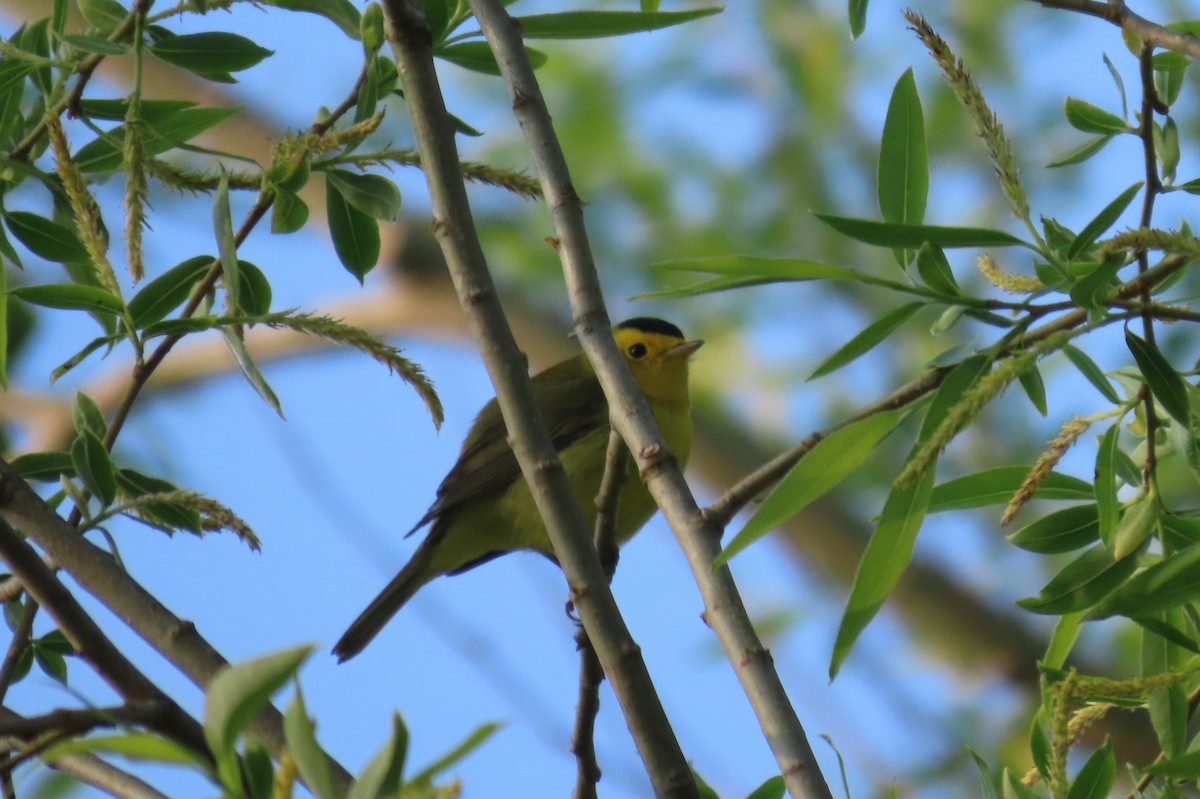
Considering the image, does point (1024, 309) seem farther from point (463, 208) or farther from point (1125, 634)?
point (1125, 634)

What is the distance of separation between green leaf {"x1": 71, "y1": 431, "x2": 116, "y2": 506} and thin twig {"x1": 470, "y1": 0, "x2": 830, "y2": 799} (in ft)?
1.95

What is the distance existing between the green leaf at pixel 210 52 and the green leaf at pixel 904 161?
0.88m

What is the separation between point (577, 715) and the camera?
6.22 feet

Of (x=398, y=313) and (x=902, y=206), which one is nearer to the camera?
(x=902, y=206)

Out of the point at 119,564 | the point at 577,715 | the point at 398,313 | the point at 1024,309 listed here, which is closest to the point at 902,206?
the point at 1024,309

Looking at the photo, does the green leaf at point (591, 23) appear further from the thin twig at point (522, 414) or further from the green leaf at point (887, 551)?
the green leaf at point (887, 551)

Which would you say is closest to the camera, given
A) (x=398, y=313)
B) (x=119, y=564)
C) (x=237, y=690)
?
(x=237, y=690)

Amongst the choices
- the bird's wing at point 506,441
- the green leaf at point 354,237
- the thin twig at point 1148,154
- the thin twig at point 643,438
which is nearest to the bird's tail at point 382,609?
the bird's wing at point 506,441

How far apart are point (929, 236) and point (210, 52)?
102 cm

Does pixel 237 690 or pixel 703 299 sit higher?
pixel 703 299

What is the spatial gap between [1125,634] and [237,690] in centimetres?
648

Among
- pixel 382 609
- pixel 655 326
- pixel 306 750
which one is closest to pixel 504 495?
pixel 382 609

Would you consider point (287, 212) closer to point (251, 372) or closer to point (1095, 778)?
point (251, 372)

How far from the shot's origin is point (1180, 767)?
4.37 ft
